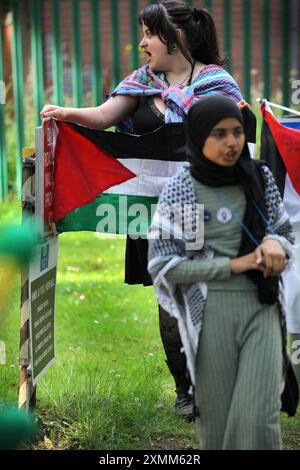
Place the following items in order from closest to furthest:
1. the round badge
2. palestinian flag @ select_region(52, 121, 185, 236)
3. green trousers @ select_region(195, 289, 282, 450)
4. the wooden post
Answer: green trousers @ select_region(195, 289, 282, 450) → the round badge → the wooden post → palestinian flag @ select_region(52, 121, 185, 236)

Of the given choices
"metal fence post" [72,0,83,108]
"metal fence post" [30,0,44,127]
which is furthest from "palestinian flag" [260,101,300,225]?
"metal fence post" [30,0,44,127]

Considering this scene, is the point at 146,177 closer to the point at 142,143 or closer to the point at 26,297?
the point at 142,143

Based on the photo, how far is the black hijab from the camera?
2.99 metres

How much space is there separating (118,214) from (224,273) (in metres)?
1.20

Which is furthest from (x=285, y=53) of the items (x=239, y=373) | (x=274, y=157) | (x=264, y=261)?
(x=239, y=373)

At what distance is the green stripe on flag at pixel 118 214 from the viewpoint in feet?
13.3

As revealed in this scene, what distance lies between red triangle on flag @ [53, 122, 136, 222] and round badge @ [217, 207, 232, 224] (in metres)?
1.08

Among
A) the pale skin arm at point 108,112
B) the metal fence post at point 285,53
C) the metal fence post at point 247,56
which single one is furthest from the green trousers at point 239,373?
the metal fence post at point 285,53

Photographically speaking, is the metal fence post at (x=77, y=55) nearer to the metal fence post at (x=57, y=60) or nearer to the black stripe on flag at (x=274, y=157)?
the metal fence post at (x=57, y=60)

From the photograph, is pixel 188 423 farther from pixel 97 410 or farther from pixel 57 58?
pixel 57 58

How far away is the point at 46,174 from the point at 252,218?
3.88 feet

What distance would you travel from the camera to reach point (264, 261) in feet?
9.67

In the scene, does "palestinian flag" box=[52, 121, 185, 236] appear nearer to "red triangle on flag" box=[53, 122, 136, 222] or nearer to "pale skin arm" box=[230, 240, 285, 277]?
"red triangle on flag" box=[53, 122, 136, 222]

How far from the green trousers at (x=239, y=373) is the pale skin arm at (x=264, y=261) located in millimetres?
95
